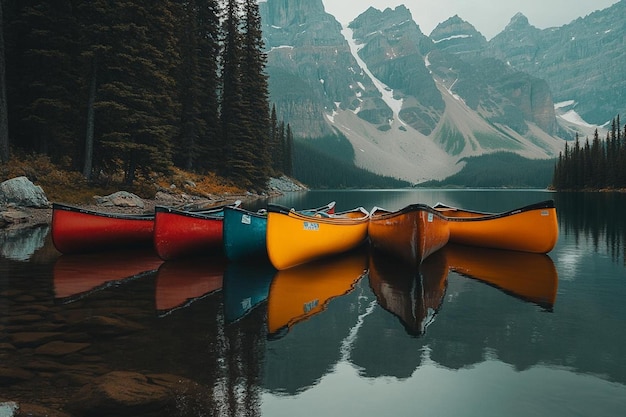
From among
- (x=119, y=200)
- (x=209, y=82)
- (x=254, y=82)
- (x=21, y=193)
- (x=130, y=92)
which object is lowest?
(x=119, y=200)

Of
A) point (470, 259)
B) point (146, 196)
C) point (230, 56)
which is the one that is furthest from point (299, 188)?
point (470, 259)

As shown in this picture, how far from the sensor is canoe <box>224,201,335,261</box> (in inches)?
520

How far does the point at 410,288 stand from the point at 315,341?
4545 mm

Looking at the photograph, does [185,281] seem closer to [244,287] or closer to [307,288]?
[244,287]

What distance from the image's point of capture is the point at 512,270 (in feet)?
43.3

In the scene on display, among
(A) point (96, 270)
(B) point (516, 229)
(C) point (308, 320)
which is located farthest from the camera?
(B) point (516, 229)

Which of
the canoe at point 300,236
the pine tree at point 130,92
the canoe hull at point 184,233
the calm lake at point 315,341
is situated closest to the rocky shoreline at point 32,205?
the pine tree at point 130,92

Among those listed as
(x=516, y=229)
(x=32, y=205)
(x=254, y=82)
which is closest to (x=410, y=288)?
(x=516, y=229)

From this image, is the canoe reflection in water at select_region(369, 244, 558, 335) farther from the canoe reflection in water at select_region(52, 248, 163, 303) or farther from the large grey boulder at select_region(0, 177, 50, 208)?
the large grey boulder at select_region(0, 177, 50, 208)

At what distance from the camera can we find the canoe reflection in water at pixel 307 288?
8.00 m

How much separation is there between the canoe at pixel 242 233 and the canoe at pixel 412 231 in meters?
4.41

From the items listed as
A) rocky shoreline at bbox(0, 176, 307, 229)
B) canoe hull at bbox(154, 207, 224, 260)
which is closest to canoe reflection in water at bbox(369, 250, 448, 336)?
canoe hull at bbox(154, 207, 224, 260)

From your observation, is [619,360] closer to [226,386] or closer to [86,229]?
[226,386]

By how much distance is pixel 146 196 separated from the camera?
30609mm
